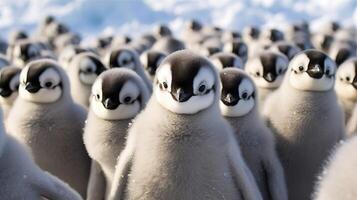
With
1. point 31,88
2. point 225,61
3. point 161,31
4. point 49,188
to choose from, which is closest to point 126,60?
point 225,61

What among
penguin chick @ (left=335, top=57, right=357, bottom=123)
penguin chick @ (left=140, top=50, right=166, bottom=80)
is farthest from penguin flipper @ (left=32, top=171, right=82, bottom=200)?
penguin chick @ (left=140, top=50, right=166, bottom=80)

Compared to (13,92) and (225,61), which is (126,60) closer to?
(225,61)

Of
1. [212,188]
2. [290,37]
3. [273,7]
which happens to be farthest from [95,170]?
[273,7]

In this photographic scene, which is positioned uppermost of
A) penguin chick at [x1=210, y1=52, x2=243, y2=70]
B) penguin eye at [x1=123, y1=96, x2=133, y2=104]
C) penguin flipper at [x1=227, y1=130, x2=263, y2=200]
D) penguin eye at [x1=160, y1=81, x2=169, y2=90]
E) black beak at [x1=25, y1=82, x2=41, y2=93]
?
penguin eye at [x1=160, y1=81, x2=169, y2=90]

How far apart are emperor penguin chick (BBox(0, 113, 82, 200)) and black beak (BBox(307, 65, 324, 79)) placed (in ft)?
5.12

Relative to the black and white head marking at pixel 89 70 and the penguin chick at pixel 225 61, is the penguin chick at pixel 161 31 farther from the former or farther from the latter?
the penguin chick at pixel 225 61

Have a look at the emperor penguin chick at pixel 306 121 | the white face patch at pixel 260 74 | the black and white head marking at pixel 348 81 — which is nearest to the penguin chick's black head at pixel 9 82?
the white face patch at pixel 260 74

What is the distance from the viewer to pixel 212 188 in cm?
243

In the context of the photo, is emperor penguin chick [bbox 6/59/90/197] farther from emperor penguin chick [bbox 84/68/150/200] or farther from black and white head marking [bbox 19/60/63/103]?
emperor penguin chick [bbox 84/68/150/200]

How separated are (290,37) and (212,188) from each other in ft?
24.7

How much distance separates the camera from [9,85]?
393cm

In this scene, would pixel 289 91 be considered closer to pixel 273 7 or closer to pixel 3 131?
pixel 3 131

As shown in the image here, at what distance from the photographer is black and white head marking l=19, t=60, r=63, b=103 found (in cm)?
335

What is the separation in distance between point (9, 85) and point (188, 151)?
1.89m
